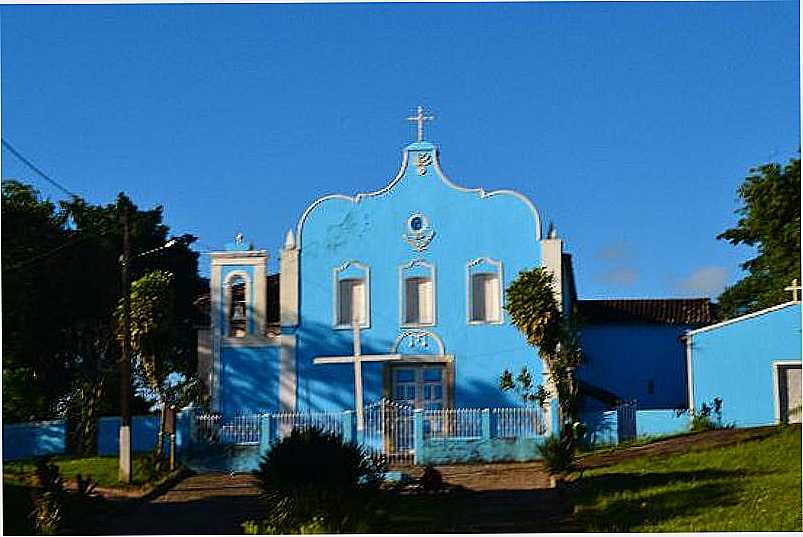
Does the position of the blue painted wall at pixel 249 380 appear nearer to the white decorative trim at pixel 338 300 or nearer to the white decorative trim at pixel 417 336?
the white decorative trim at pixel 338 300

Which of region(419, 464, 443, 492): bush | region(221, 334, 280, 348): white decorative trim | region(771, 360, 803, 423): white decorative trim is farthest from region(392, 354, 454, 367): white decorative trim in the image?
region(771, 360, 803, 423): white decorative trim

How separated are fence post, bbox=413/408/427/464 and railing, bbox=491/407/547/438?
3.84 feet

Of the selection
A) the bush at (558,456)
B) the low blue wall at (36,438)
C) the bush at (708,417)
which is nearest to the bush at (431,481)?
the bush at (558,456)

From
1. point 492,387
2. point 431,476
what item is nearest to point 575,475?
point 431,476

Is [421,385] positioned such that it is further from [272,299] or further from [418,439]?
[272,299]

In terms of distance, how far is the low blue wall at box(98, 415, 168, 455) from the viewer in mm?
20328

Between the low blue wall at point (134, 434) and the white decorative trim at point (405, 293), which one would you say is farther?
the white decorative trim at point (405, 293)

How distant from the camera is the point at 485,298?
21.8 meters

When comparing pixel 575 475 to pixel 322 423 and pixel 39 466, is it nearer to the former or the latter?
pixel 322 423

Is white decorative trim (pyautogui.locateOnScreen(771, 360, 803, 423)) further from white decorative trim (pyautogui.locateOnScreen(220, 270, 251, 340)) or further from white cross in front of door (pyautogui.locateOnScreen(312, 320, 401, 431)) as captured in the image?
white decorative trim (pyautogui.locateOnScreen(220, 270, 251, 340))

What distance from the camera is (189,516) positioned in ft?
54.6

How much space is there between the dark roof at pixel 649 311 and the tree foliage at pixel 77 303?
7147 millimetres

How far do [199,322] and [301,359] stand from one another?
11.0 feet

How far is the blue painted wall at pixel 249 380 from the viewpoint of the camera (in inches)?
859
